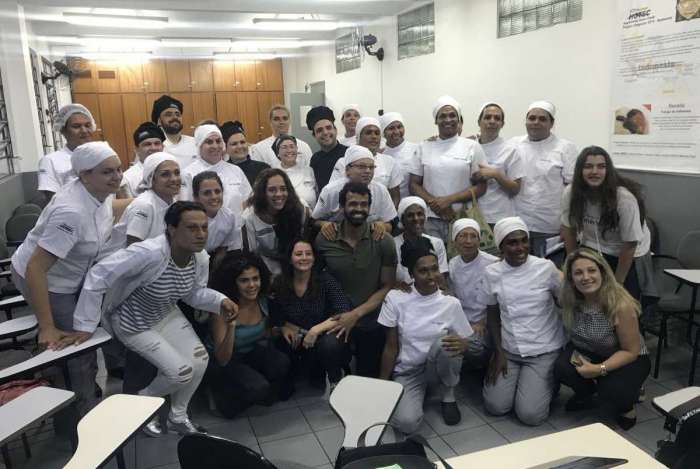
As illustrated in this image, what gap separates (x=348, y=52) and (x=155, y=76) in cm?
398

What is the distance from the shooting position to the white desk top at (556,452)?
4.70ft

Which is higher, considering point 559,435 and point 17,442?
point 559,435

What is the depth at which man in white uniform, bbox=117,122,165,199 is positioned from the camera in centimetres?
336

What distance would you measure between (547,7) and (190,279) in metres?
3.71

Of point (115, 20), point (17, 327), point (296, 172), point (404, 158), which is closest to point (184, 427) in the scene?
point (17, 327)

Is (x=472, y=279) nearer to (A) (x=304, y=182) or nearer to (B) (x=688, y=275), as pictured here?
(B) (x=688, y=275)

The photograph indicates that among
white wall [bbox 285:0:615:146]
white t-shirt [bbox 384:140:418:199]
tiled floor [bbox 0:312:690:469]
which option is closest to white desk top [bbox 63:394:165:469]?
tiled floor [bbox 0:312:690:469]

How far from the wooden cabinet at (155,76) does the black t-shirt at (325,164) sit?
23.6ft

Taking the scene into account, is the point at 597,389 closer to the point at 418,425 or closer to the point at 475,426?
the point at 475,426

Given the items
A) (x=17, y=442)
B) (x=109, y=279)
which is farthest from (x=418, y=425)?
(x=17, y=442)

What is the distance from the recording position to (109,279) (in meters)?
2.28

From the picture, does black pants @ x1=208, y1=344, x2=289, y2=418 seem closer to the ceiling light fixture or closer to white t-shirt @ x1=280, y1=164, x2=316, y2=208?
white t-shirt @ x1=280, y1=164, x2=316, y2=208

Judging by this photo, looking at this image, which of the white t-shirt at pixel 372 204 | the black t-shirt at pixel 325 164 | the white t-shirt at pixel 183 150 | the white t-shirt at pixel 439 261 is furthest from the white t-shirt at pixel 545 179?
the white t-shirt at pixel 183 150

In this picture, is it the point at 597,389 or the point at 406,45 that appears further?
the point at 406,45
